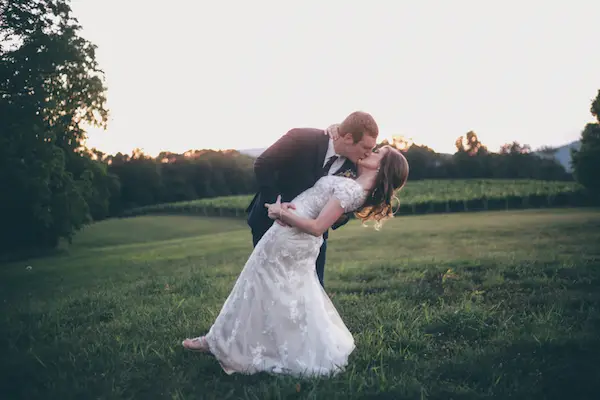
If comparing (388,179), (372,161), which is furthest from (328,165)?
(388,179)

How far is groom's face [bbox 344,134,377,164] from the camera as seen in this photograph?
377cm

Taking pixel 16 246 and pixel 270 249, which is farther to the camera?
pixel 16 246

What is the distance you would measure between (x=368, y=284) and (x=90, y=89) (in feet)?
80.0

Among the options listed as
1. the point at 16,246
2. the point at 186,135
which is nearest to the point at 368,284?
the point at 16,246

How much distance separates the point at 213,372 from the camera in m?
3.88

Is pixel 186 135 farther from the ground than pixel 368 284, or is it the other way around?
pixel 186 135

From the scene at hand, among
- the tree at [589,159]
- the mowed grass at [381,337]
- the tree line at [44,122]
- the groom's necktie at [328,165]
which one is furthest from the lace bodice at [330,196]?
the tree at [589,159]

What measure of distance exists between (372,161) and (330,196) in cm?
53

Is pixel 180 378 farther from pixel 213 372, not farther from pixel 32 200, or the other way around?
pixel 32 200

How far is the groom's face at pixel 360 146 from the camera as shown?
12.4ft

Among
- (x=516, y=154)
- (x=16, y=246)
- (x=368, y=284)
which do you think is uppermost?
(x=516, y=154)

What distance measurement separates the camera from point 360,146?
381 centimetres

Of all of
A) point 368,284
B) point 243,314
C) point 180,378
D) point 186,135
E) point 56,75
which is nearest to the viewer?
point 180,378

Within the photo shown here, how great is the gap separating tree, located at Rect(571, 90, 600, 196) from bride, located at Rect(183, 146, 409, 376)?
148ft
